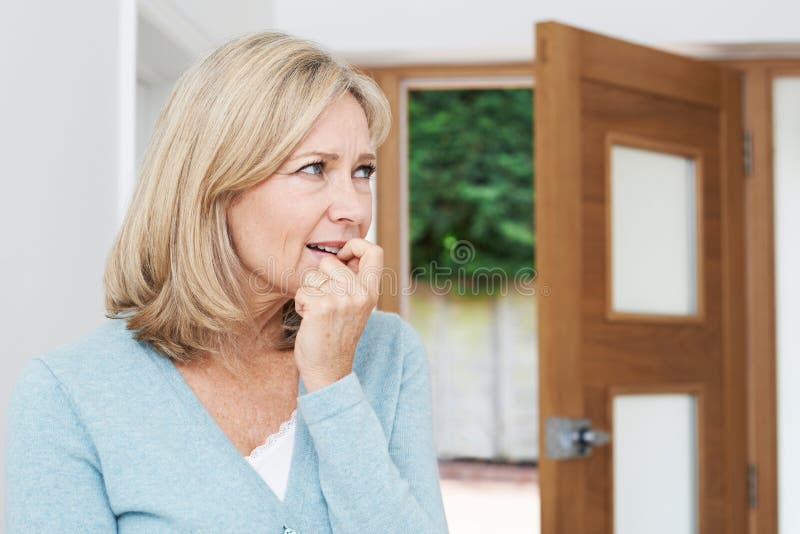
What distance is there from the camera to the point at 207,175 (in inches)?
44.1

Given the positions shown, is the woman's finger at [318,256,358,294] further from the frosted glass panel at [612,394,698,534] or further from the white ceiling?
the white ceiling

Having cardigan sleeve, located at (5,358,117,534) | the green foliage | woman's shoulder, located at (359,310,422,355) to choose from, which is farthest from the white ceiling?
the green foliage

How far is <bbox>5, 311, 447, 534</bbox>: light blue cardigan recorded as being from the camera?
102 centimetres

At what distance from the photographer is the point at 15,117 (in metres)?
1.37

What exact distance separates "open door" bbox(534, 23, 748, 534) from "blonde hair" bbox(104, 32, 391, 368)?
3.49ft

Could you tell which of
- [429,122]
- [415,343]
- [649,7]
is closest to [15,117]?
[415,343]

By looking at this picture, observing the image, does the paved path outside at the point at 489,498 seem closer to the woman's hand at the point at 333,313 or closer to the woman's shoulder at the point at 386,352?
the woman's shoulder at the point at 386,352

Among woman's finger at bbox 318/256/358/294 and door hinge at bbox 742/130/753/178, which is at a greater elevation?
door hinge at bbox 742/130/753/178

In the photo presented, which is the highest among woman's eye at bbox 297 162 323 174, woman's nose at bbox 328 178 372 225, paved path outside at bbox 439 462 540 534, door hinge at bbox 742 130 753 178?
door hinge at bbox 742 130 753 178

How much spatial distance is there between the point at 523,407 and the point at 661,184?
4.49 meters

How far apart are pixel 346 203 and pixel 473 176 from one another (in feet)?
19.1

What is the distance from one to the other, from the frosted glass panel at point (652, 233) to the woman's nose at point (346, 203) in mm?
1298

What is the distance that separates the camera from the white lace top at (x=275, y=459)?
1149mm

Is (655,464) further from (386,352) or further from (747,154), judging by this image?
(386,352)
